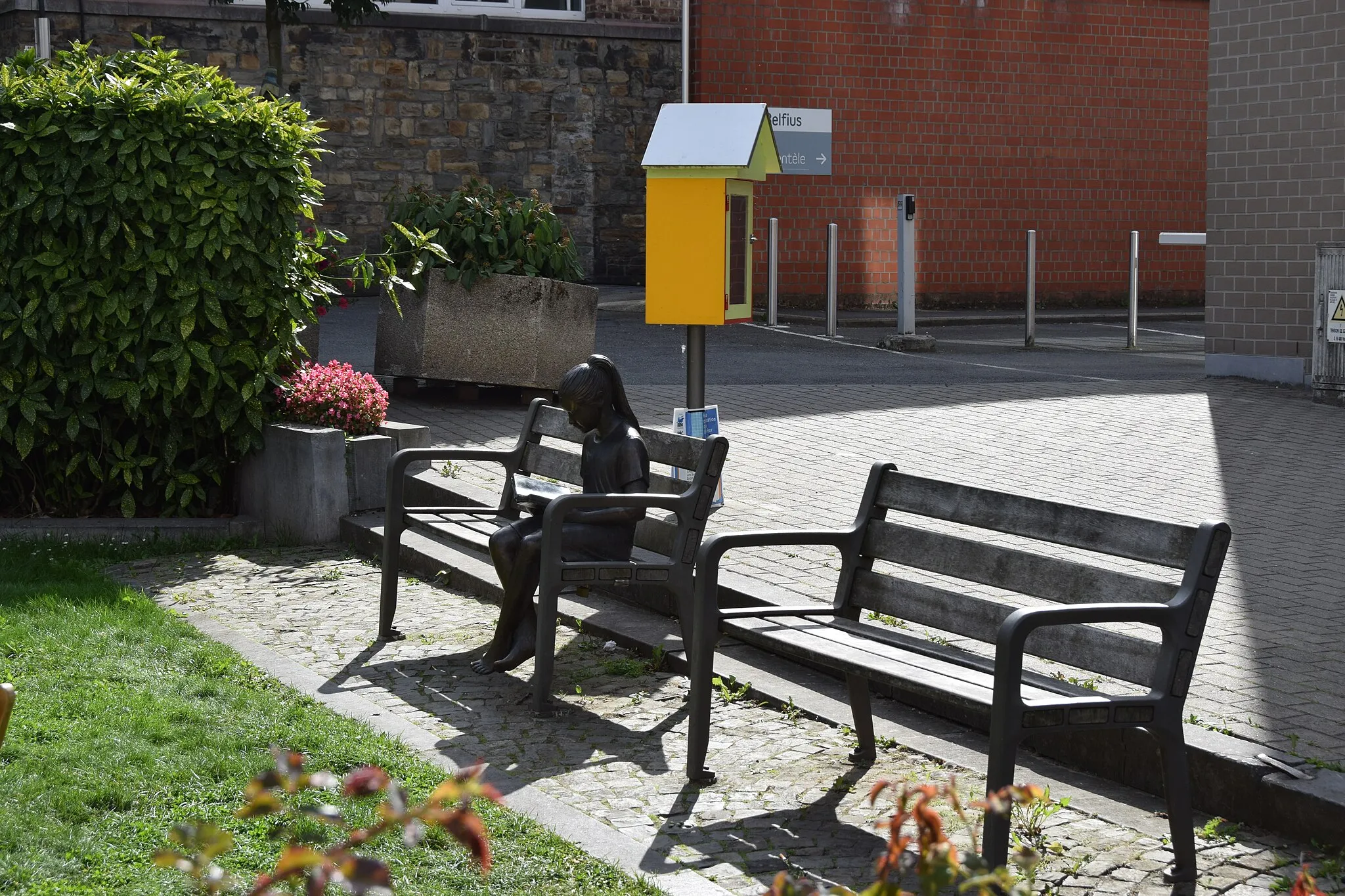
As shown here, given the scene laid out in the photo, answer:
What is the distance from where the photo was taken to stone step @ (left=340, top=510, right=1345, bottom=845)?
168 inches

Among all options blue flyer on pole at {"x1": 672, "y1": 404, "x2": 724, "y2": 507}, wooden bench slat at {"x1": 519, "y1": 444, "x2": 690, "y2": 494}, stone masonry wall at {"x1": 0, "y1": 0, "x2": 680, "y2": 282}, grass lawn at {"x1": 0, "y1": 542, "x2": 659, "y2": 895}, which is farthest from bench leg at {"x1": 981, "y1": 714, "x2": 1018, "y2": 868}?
stone masonry wall at {"x1": 0, "y1": 0, "x2": 680, "y2": 282}

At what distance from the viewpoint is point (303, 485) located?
876 centimetres

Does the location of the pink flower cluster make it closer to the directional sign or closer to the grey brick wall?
the grey brick wall

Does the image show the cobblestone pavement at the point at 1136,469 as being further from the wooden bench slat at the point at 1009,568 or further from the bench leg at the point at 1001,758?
the bench leg at the point at 1001,758

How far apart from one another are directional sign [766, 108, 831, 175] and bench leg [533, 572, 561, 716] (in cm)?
1677

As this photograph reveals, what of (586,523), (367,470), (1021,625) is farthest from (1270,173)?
(1021,625)

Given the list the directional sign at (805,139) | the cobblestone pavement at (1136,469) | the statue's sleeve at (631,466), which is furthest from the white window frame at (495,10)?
the statue's sleeve at (631,466)

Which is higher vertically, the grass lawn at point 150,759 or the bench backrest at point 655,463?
the bench backrest at point 655,463

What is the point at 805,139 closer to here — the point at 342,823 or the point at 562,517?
the point at 562,517

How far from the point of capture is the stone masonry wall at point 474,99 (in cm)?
2250

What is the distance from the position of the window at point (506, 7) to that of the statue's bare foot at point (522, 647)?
18.6 m

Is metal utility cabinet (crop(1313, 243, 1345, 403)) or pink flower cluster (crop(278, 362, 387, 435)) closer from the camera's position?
pink flower cluster (crop(278, 362, 387, 435))

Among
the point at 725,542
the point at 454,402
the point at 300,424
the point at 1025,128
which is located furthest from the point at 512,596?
the point at 1025,128

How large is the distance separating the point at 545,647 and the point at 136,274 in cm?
415
